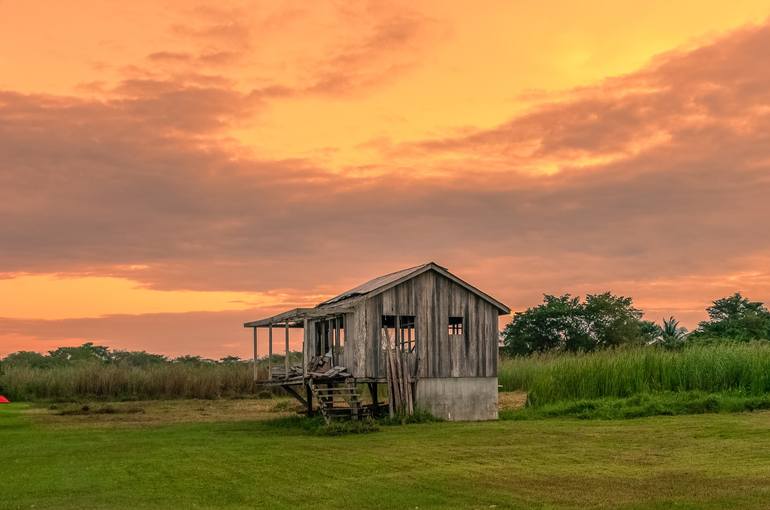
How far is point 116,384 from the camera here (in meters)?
63.5

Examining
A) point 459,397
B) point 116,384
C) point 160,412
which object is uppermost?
point 116,384

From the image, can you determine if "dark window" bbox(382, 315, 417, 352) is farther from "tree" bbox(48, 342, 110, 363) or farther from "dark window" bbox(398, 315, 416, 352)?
"tree" bbox(48, 342, 110, 363)

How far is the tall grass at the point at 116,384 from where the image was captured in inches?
2485

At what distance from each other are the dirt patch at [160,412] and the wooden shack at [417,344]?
5.89m

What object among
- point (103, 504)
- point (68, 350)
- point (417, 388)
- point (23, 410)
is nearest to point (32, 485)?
point (103, 504)

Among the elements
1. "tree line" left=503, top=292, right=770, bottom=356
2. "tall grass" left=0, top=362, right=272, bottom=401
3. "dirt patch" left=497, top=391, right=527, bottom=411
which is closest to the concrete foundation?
"dirt patch" left=497, top=391, right=527, bottom=411

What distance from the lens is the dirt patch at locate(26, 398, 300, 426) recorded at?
43.3 meters

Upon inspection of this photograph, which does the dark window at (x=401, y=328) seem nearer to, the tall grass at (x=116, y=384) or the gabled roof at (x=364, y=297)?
the gabled roof at (x=364, y=297)

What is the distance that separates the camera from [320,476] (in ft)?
68.6

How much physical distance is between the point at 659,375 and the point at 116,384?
120 ft

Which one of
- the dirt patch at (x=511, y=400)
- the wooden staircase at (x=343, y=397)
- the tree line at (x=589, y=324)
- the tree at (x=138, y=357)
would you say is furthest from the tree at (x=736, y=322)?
the tree at (x=138, y=357)

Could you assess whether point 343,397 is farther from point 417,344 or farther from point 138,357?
point 138,357

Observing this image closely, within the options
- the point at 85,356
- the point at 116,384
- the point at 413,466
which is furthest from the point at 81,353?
the point at 413,466

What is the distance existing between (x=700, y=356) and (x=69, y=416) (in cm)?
2951
